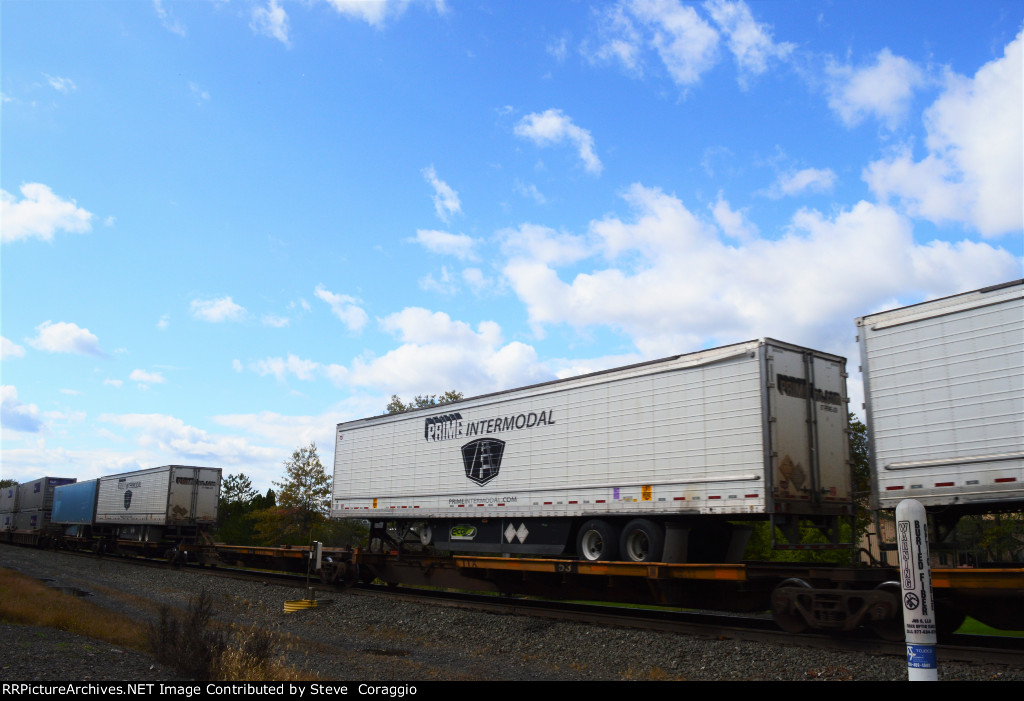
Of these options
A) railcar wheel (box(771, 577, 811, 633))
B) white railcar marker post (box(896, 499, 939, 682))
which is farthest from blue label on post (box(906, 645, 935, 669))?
railcar wheel (box(771, 577, 811, 633))

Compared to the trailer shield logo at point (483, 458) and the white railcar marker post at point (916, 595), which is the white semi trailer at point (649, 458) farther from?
the white railcar marker post at point (916, 595)

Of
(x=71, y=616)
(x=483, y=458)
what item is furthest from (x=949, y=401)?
(x=71, y=616)

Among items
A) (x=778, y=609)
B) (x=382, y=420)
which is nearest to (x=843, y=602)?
(x=778, y=609)

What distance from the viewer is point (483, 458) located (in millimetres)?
15570

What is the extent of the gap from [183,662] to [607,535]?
23.8ft

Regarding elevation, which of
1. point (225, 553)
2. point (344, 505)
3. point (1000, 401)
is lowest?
point (225, 553)

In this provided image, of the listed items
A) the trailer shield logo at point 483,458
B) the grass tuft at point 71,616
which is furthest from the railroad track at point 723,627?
the grass tuft at point 71,616

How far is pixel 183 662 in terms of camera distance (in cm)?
796

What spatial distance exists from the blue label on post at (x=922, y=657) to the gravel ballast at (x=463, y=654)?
3.51m

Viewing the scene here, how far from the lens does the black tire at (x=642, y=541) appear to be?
11828 millimetres

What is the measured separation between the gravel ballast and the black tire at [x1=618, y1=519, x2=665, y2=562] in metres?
1.38

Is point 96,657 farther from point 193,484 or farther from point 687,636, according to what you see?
point 193,484

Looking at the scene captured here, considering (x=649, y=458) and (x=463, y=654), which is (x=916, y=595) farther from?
(x=649, y=458)

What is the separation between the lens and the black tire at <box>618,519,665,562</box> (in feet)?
38.8
